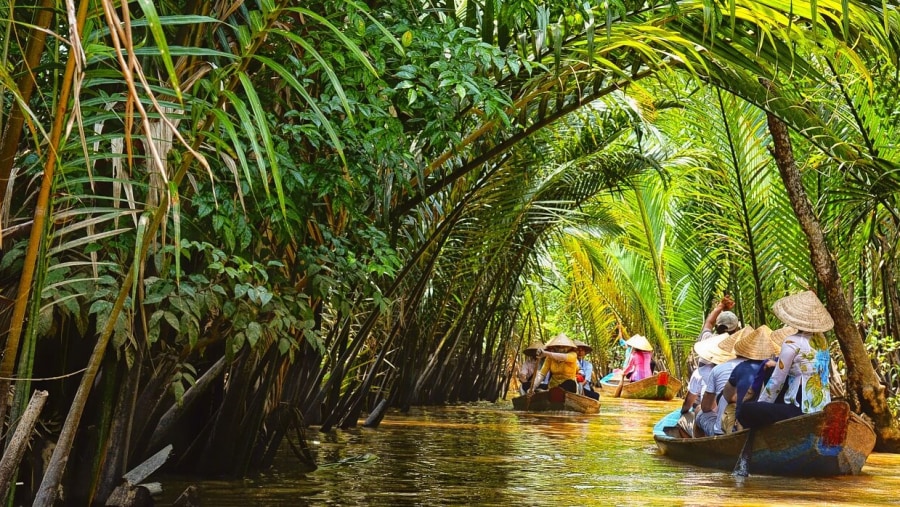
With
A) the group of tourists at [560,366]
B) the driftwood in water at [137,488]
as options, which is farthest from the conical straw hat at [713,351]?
the group of tourists at [560,366]

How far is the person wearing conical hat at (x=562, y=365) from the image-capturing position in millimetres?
18156

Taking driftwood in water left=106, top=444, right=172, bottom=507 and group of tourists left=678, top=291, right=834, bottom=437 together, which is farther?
group of tourists left=678, top=291, right=834, bottom=437

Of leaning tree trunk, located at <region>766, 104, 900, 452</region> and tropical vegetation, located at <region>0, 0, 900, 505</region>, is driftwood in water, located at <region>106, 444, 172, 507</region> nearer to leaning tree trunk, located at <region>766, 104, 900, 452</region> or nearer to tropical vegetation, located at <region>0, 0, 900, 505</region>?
tropical vegetation, located at <region>0, 0, 900, 505</region>

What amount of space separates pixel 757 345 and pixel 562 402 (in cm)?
921

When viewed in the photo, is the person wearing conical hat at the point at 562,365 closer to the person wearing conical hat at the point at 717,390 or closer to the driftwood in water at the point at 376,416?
the driftwood in water at the point at 376,416

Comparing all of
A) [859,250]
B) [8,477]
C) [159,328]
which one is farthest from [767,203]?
[8,477]

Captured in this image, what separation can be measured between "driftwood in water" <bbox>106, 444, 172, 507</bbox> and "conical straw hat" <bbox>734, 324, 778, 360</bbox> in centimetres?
471

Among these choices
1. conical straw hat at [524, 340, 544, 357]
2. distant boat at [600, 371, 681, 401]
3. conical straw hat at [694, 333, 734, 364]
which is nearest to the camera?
conical straw hat at [694, 333, 734, 364]

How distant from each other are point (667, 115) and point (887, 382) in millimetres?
3904

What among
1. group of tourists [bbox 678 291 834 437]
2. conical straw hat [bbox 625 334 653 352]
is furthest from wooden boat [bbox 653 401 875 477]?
conical straw hat [bbox 625 334 653 352]

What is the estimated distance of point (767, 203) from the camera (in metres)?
11.3

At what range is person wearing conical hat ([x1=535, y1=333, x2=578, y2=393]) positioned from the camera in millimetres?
18156

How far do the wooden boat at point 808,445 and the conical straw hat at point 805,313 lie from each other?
1.86ft

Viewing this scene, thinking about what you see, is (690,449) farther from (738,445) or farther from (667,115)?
(667,115)
